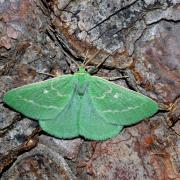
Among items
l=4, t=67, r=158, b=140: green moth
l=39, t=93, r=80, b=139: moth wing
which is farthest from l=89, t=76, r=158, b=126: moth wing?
l=39, t=93, r=80, b=139: moth wing

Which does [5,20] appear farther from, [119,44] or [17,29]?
[119,44]

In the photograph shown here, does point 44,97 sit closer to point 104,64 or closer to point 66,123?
point 66,123

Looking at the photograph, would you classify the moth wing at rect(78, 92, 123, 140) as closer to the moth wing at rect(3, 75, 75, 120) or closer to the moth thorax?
the moth thorax

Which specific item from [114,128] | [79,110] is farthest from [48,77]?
[114,128]

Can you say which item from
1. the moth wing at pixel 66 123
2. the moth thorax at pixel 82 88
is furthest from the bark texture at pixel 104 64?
the moth thorax at pixel 82 88

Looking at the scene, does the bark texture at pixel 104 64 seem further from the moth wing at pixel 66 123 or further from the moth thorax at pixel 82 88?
the moth thorax at pixel 82 88

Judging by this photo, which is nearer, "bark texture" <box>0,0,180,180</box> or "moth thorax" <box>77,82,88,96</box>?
"bark texture" <box>0,0,180,180</box>

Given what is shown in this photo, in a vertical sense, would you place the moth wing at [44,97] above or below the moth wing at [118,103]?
above
